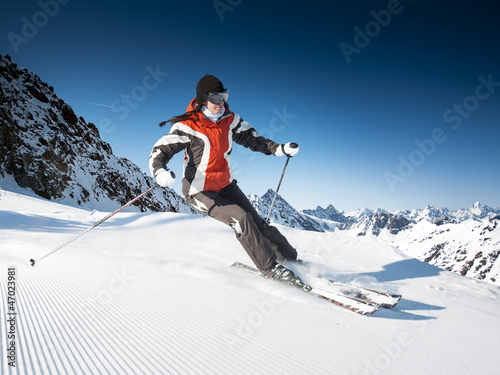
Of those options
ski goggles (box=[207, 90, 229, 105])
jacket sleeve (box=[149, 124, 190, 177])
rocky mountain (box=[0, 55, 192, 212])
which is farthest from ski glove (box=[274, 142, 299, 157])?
rocky mountain (box=[0, 55, 192, 212])

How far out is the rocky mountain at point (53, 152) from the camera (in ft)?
74.6

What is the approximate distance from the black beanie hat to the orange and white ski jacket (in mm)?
192

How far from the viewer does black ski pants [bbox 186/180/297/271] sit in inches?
131

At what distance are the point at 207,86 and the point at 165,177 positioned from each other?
1.46 meters

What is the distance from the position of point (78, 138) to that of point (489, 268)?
166 meters

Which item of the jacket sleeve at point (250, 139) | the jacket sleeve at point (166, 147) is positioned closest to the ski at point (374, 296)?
the jacket sleeve at point (250, 139)

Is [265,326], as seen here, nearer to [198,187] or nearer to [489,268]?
[198,187]

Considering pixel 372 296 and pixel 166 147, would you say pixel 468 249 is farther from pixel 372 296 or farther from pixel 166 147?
pixel 166 147

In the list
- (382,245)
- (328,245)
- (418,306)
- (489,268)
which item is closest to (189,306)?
(418,306)

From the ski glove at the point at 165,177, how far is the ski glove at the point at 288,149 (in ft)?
6.00

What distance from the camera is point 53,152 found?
26.3m

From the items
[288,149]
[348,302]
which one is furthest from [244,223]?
[288,149]

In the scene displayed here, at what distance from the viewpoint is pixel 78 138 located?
109 ft

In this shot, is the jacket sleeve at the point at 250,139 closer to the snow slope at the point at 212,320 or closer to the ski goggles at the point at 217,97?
the ski goggles at the point at 217,97
